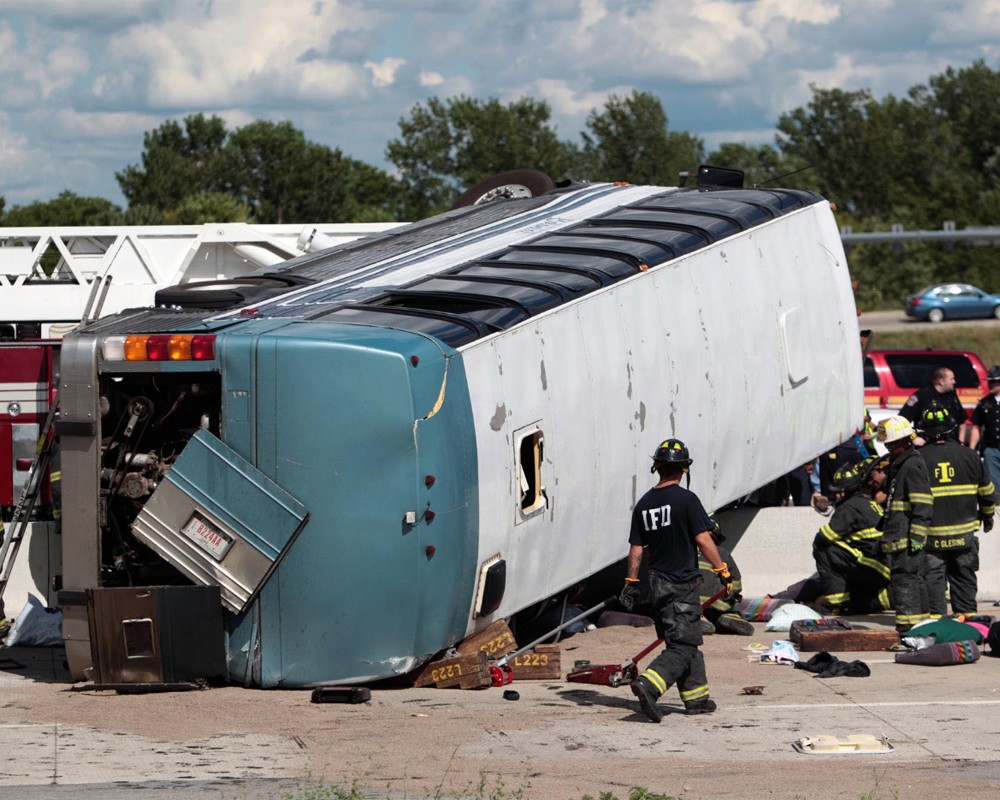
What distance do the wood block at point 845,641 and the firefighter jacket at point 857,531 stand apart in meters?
1.44

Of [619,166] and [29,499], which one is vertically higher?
[619,166]

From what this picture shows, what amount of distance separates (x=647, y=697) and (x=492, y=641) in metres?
1.59

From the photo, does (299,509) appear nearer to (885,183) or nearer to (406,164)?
(406,164)

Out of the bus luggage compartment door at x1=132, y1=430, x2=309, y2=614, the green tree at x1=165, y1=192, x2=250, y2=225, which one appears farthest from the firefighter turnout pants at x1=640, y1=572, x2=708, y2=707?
the green tree at x1=165, y1=192, x2=250, y2=225

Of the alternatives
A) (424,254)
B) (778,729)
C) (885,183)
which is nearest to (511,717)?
(778,729)

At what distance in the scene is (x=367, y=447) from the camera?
30.6ft

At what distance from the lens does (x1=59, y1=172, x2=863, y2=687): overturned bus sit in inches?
369

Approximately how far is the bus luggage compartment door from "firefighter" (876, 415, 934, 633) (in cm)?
498

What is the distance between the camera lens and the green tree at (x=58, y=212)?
7056cm

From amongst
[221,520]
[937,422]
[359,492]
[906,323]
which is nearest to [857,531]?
[937,422]

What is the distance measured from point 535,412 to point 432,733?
8.35 feet

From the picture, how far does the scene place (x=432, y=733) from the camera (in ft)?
28.6

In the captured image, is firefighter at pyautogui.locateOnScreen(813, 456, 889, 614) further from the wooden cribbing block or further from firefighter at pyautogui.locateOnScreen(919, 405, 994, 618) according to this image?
the wooden cribbing block

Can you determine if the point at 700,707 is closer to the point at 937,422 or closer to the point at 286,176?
the point at 937,422
